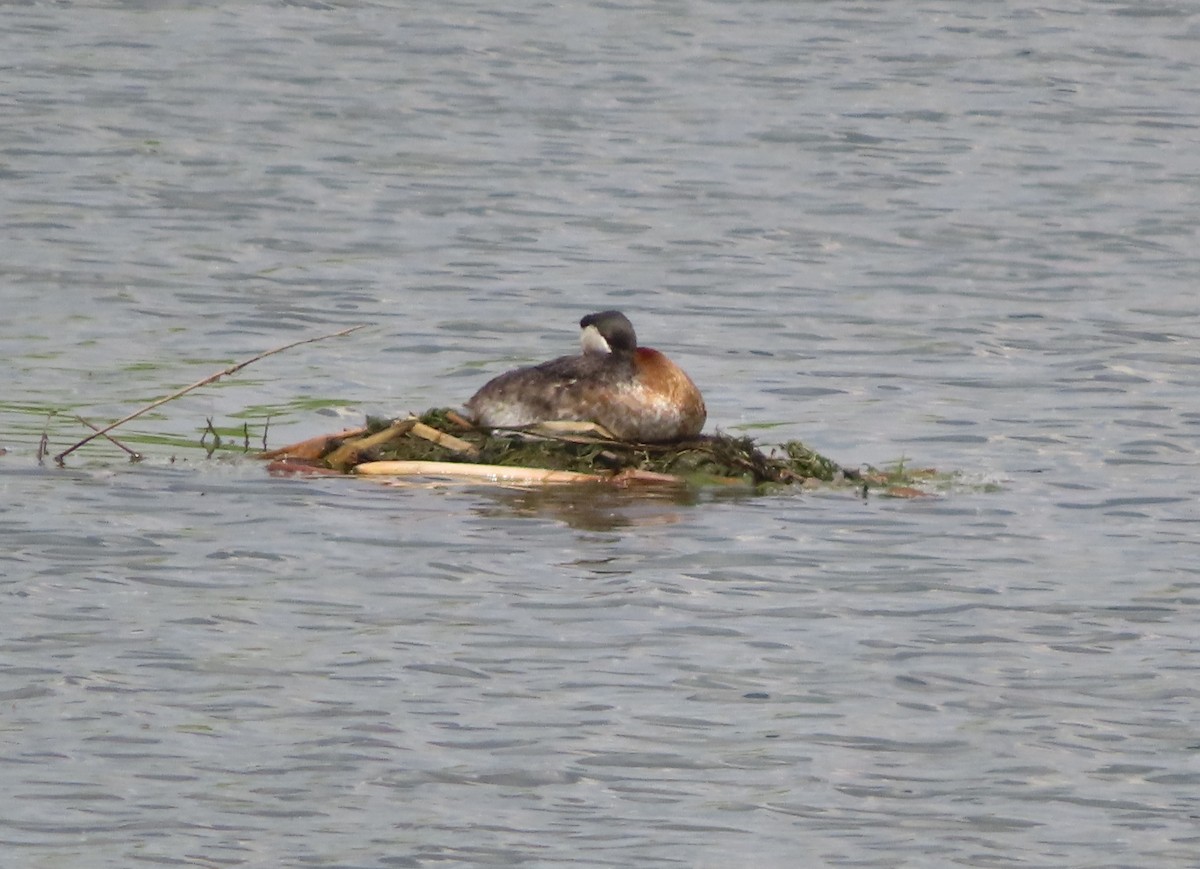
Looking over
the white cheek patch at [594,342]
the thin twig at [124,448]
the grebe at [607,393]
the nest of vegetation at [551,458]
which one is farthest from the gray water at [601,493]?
the white cheek patch at [594,342]

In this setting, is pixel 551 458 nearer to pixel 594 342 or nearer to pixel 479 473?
pixel 479 473

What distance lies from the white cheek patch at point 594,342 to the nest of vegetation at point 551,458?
710mm

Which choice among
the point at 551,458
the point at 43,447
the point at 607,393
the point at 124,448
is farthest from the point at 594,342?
the point at 43,447

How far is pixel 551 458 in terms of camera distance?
1525 centimetres

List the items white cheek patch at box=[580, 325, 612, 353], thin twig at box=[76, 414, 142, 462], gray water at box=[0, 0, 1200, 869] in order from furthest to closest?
white cheek patch at box=[580, 325, 612, 353]
thin twig at box=[76, 414, 142, 462]
gray water at box=[0, 0, 1200, 869]

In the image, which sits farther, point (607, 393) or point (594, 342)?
point (594, 342)

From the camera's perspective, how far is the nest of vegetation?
15.2 m

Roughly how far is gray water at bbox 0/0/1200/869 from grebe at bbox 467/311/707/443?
2.42 feet

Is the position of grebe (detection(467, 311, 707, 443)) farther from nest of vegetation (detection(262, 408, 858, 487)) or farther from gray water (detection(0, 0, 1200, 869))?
gray water (detection(0, 0, 1200, 869))

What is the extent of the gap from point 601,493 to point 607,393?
27.9 inches

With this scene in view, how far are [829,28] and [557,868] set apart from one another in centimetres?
3486

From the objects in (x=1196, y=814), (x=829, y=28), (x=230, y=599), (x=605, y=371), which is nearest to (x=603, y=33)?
(x=829, y=28)

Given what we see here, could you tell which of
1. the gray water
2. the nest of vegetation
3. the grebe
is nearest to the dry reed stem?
the nest of vegetation

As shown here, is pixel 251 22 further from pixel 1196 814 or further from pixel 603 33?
pixel 1196 814
